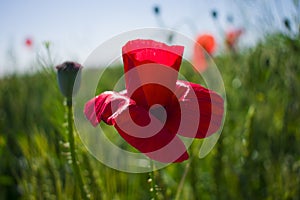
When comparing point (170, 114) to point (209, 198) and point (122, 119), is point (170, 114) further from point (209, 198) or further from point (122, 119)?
point (209, 198)

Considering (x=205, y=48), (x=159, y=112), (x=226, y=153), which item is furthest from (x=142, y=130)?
(x=205, y=48)

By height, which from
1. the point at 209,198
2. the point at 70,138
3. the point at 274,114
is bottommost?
the point at 209,198

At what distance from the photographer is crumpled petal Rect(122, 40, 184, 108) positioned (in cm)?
39

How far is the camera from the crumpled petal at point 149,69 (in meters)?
0.39

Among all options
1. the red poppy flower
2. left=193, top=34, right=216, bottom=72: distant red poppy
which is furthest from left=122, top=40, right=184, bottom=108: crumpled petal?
left=193, top=34, right=216, bottom=72: distant red poppy

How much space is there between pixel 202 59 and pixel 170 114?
1.08 metres

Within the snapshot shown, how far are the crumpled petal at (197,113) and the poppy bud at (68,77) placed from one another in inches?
4.4

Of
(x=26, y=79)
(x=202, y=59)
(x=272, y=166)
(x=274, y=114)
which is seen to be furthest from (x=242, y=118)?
(x=26, y=79)

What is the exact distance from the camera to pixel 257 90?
36.4 inches

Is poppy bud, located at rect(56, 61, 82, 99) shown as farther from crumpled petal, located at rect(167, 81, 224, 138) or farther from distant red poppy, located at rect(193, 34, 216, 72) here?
distant red poppy, located at rect(193, 34, 216, 72)

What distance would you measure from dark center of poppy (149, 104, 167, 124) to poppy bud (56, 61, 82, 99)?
0.10m

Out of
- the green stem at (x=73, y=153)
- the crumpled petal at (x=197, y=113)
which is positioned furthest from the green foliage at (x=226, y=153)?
the crumpled petal at (x=197, y=113)

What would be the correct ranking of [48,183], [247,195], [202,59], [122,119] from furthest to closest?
[202,59] < [247,195] < [48,183] < [122,119]

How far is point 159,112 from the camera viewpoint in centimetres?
39
